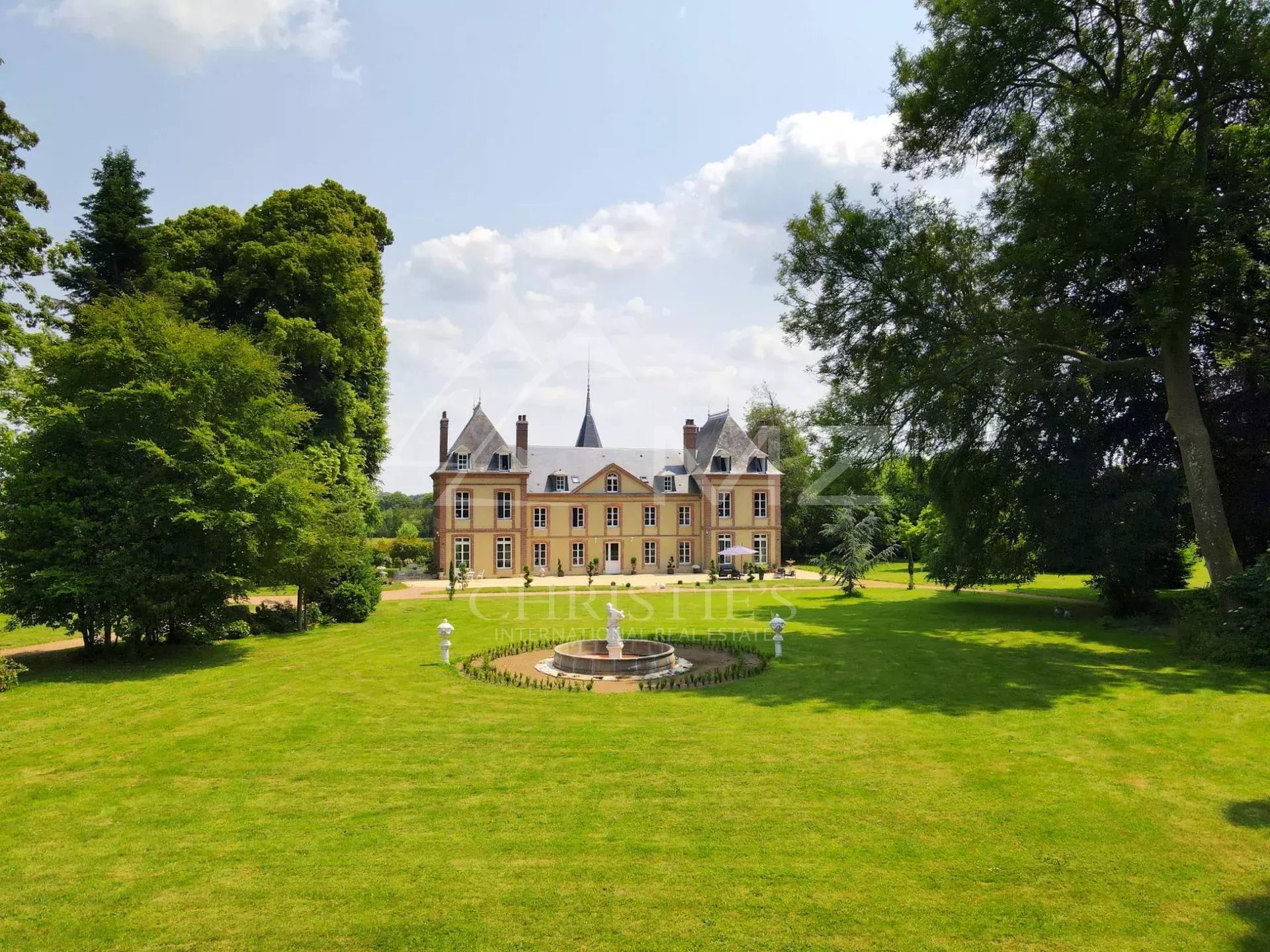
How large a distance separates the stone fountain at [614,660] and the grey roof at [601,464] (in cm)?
2477

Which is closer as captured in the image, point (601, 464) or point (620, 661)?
point (620, 661)

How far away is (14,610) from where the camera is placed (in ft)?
46.6

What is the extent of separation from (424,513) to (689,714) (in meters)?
75.4

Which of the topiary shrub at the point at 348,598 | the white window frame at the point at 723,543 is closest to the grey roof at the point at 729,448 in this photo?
the white window frame at the point at 723,543

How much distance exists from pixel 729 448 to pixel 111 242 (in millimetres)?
30358

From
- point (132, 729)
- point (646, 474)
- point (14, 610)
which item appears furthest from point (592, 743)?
point (646, 474)

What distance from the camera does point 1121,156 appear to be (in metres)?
14.3

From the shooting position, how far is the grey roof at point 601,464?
40.9 meters

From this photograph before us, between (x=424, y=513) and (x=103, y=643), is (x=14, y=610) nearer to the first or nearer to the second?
(x=103, y=643)

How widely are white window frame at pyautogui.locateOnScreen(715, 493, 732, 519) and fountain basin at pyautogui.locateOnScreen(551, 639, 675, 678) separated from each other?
86.2 feet

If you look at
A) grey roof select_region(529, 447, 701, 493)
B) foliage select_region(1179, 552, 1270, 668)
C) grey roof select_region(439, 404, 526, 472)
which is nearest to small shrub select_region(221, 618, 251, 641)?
grey roof select_region(439, 404, 526, 472)

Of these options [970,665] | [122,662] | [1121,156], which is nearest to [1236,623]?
[970,665]

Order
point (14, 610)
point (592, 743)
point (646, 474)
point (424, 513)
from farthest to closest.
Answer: point (424, 513) < point (646, 474) < point (14, 610) < point (592, 743)

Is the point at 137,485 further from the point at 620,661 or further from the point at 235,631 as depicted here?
the point at 620,661
